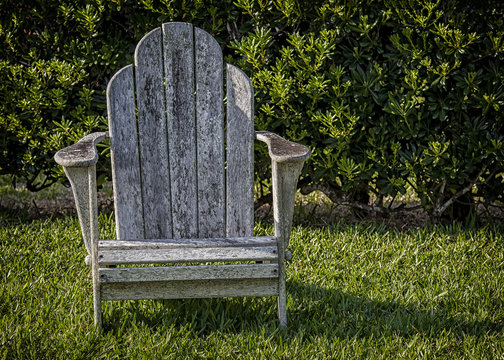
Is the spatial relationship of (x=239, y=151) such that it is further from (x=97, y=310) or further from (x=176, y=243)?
(x=97, y=310)

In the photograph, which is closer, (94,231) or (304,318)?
(94,231)

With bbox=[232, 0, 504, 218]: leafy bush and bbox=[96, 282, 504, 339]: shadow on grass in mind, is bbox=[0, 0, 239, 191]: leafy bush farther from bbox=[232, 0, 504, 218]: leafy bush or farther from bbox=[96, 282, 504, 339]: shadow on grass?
bbox=[96, 282, 504, 339]: shadow on grass

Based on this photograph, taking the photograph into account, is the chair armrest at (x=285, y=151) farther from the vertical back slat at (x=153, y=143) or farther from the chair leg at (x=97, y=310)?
the chair leg at (x=97, y=310)

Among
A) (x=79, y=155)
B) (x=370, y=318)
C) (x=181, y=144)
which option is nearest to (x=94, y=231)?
(x=79, y=155)

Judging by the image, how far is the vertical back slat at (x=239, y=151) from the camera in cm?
279

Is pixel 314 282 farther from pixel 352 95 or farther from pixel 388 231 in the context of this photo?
pixel 352 95

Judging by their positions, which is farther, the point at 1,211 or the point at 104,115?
the point at 1,211

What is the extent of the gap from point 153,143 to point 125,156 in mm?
150

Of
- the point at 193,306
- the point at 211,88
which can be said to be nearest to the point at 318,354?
the point at 193,306

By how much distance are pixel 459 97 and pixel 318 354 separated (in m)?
1.81

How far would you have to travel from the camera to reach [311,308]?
9.37ft

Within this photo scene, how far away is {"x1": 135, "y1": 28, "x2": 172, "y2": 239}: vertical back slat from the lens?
9.20ft

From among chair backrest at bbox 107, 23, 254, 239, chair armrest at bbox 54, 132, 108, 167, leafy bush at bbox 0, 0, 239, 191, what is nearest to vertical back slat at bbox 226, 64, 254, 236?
chair backrest at bbox 107, 23, 254, 239

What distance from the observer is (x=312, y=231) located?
149 inches
